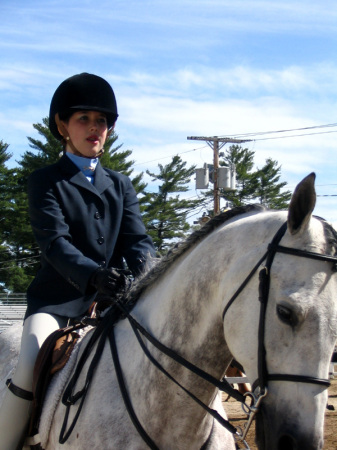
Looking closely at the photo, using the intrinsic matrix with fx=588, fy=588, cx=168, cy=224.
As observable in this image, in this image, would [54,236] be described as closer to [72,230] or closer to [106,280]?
[72,230]

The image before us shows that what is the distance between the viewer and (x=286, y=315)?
7.07 feet

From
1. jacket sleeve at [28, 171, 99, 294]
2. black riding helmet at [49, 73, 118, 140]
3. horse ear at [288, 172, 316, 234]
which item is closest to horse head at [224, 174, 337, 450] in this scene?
horse ear at [288, 172, 316, 234]

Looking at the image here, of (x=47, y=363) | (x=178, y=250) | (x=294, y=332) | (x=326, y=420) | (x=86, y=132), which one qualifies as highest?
(x=86, y=132)

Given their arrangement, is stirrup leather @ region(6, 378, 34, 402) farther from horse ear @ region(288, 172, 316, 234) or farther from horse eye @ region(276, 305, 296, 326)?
horse ear @ region(288, 172, 316, 234)

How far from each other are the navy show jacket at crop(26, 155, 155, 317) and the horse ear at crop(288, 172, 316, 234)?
1.32 meters

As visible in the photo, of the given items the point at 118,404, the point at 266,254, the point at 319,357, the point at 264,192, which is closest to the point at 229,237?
the point at 266,254

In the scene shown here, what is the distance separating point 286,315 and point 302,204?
0.44 metres

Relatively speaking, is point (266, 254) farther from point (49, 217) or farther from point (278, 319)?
point (49, 217)

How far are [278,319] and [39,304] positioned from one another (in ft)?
5.99

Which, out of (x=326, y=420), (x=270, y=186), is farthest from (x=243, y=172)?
(x=326, y=420)

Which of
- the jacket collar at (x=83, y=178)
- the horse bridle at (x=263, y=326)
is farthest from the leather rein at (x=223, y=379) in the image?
the jacket collar at (x=83, y=178)

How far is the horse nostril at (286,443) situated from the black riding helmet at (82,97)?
2.40m

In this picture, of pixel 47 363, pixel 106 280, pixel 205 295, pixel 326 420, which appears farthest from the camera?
pixel 326 420

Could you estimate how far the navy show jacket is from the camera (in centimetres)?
333
